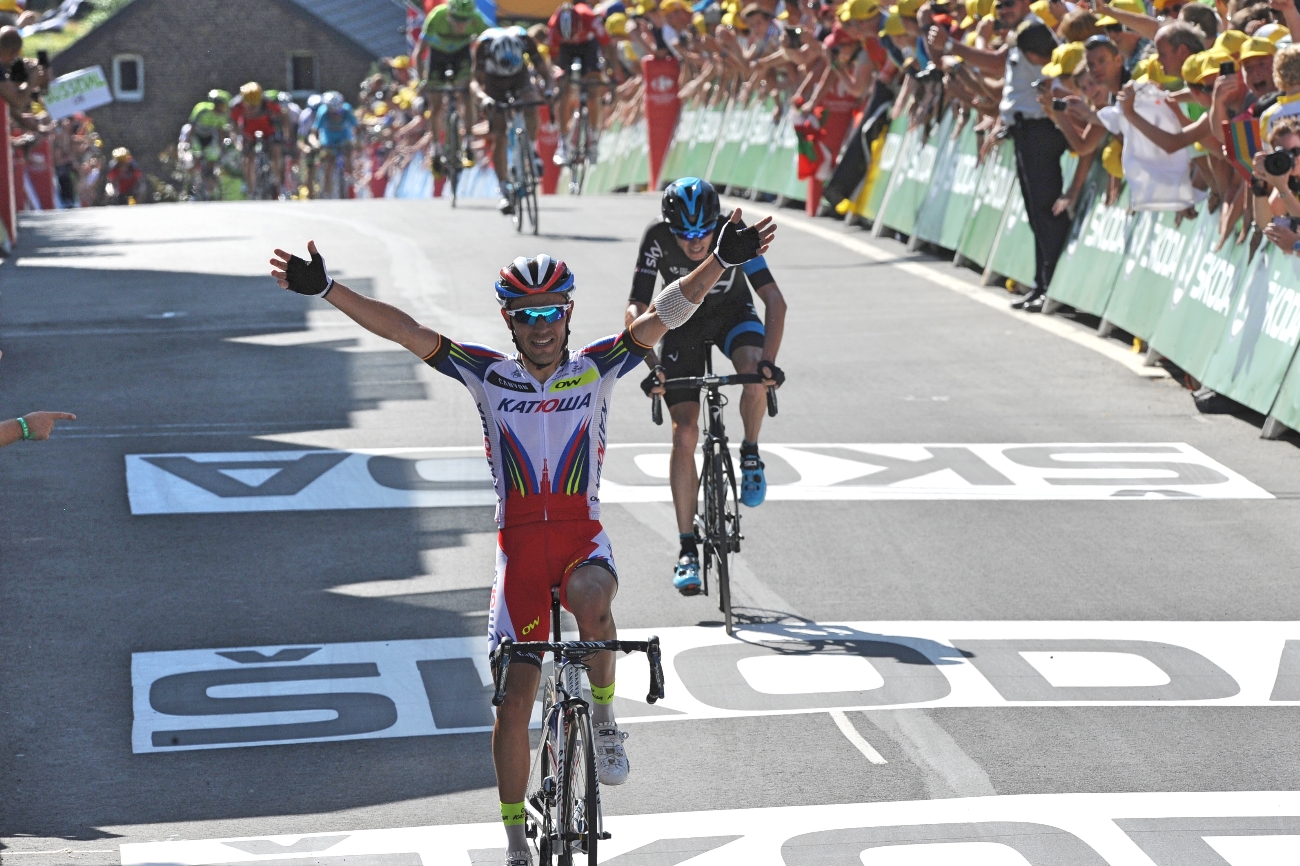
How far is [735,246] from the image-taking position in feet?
21.4

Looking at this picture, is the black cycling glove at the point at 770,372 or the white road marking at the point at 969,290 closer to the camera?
the black cycling glove at the point at 770,372

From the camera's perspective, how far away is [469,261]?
2095 cm

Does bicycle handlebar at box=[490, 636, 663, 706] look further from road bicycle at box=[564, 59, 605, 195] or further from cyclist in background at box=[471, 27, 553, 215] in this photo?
road bicycle at box=[564, 59, 605, 195]

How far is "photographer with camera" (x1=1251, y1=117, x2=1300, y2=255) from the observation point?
11702mm

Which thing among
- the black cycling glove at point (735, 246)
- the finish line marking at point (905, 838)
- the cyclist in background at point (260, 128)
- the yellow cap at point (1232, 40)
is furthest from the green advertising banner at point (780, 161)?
the black cycling glove at point (735, 246)

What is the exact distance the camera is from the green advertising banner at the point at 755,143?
88.6ft

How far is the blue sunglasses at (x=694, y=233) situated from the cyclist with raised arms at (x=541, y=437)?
211 centimetres

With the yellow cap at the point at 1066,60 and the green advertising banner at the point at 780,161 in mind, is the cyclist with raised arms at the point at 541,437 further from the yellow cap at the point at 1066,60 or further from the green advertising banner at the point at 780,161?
the green advertising banner at the point at 780,161

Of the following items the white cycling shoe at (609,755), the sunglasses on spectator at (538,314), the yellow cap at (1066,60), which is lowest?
the white cycling shoe at (609,755)

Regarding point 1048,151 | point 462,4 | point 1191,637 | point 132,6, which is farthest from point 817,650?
point 132,6

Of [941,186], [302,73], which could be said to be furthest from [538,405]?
[302,73]

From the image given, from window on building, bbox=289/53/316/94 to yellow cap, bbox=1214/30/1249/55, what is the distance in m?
66.6

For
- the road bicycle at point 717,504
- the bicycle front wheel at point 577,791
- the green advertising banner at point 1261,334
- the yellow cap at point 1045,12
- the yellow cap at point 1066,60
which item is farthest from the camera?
the yellow cap at point 1045,12

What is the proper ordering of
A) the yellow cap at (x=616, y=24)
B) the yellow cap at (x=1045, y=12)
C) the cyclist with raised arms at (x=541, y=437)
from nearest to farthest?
the cyclist with raised arms at (x=541, y=437) < the yellow cap at (x=1045, y=12) < the yellow cap at (x=616, y=24)
